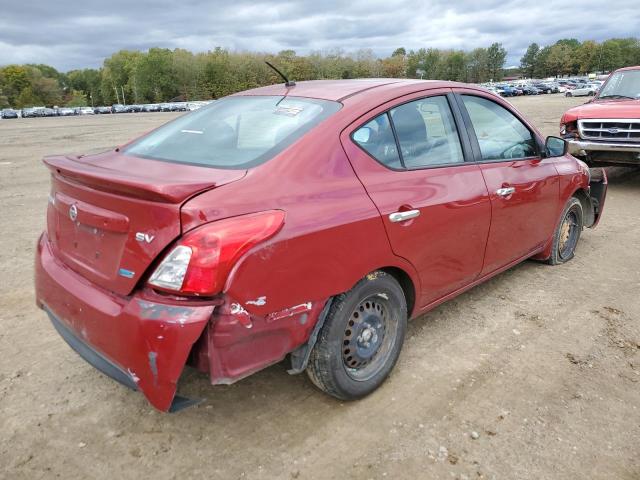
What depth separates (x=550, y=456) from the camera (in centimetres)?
243

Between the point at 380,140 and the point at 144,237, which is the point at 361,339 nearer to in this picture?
the point at 380,140

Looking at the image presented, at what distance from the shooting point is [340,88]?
3.14 metres

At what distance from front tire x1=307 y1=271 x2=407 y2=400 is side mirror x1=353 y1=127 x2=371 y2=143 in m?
0.72

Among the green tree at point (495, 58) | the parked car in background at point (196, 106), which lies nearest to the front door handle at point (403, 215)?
the parked car in background at point (196, 106)

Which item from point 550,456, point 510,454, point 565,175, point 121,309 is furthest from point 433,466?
point 565,175

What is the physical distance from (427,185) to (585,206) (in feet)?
9.69

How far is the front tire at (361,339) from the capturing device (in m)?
2.58

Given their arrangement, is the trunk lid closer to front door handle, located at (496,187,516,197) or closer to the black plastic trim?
the black plastic trim

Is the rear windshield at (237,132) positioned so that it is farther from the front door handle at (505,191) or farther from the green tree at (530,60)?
the green tree at (530,60)

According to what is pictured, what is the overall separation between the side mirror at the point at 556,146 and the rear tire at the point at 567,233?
0.53m

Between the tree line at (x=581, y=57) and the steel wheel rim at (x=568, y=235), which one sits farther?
the tree line at (x=581, y=57)

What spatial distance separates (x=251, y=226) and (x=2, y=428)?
177 centimetres

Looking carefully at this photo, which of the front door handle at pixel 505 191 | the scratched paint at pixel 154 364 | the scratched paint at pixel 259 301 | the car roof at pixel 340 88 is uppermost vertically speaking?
the car roof at pixel 340 88

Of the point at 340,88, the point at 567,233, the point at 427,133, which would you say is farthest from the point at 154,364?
the point at 567,233
